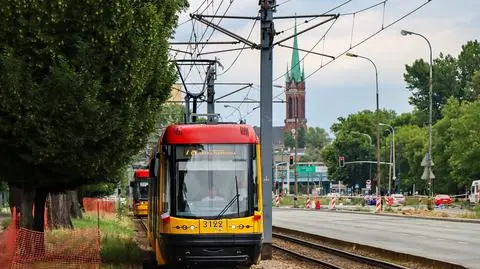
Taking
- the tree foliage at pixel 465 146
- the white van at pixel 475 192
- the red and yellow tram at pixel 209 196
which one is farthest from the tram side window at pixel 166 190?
the tree foliage at pixel 465 146

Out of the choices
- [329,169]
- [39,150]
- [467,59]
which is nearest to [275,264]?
[39,150]

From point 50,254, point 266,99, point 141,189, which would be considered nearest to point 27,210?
point 50,254

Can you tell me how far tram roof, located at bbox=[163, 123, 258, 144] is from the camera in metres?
17.2

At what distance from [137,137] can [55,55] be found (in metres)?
3.33

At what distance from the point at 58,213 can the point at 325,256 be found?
10249 mm

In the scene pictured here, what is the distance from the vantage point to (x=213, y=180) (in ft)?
55.7

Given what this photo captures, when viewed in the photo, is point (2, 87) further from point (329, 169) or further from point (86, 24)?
point (329, 169)

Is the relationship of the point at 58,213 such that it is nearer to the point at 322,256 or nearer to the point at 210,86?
the point at 322,256

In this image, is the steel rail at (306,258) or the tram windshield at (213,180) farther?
the steel rail at (306,258)

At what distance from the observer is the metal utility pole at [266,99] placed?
2141cm

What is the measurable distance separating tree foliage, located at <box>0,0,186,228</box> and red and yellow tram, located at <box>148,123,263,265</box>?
1822mm

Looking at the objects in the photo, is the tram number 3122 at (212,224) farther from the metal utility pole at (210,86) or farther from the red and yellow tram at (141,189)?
the red and yellow tram at (141,189)

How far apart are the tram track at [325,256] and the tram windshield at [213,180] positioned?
378cm

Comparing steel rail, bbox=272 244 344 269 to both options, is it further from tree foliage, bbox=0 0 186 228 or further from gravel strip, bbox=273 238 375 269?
tree foliage, bbox=0 0 186 228
